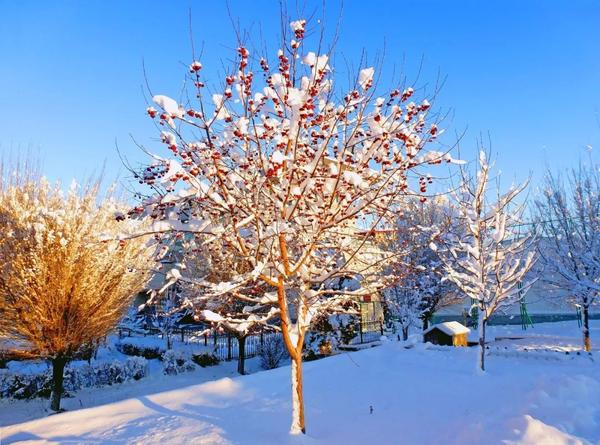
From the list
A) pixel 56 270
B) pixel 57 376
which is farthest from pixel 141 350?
pixel 56 270

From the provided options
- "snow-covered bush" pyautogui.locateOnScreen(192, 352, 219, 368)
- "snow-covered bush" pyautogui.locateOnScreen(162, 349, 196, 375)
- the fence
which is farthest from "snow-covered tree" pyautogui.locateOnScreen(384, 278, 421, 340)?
"snow-covered bush" pyautogui.locateOnScreen(162, 349, 196, 375)

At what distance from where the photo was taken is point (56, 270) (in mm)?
9523

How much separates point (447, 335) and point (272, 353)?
22.0 feet

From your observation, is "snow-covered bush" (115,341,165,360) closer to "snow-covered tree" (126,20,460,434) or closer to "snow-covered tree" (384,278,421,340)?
"snow-covered tree" (384,278,421,340)

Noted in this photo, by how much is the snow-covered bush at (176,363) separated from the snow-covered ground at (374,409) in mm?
5582

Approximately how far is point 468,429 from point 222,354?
15821 millimetres

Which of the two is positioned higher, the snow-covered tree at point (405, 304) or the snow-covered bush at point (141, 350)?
the snow-covered tree at point (405, 304)

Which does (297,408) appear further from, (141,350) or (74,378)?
(141,350)

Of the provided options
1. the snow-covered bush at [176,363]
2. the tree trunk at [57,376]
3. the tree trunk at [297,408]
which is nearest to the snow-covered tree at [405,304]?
the snow-covered bush at [176,363]

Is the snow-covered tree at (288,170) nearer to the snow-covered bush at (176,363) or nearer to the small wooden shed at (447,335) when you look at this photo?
the small wooden shed at (447,335)

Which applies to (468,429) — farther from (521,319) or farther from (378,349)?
(521,319)

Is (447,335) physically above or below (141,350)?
above

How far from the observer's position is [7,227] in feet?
31.5

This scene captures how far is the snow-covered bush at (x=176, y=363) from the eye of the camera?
15883 millimetres
